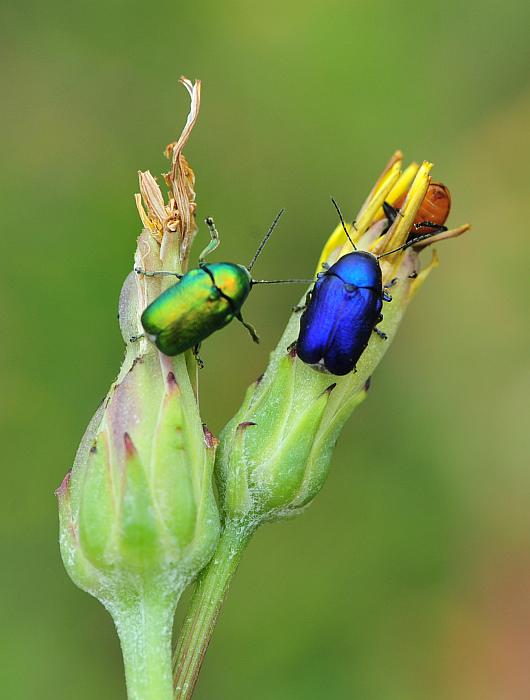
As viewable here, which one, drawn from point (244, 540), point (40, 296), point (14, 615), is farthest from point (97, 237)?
point (244, 540)

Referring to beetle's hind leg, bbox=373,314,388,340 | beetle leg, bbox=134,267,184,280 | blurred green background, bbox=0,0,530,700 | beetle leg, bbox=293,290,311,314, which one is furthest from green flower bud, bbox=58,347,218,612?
blurred green background, bbox=0,0,530,700

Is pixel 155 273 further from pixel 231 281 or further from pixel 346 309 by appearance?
pixel 346 309

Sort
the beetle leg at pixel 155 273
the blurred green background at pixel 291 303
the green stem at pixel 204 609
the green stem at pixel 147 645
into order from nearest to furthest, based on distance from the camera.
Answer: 1. the green stem at pixel 147 645
2. the green stem at pixel 204 609
3. the beetle leg at pixel 155 273
4. the blurred green background at pixel 291 303

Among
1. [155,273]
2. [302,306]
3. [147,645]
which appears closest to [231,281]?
[302,306]

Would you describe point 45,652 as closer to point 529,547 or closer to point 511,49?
point 529,547

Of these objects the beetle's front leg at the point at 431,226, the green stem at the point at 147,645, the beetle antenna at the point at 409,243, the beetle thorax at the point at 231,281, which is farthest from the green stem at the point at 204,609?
the beetle's front leg at the point at 431,226

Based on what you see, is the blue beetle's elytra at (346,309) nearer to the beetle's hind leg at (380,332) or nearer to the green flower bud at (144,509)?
the beetle's hind leg at (380,332)
